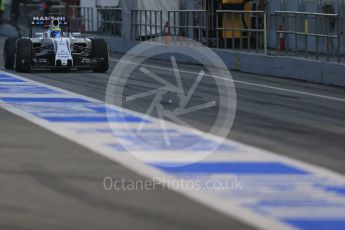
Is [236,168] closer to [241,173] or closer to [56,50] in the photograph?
[241,173]

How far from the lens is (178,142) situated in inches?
459

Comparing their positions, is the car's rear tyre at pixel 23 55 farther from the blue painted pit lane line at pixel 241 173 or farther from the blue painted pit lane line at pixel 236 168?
the blue painted pit lane line at pixel 236 168

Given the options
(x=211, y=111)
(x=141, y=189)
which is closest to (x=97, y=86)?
(x=211, y=111)

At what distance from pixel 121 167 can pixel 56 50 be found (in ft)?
44.2

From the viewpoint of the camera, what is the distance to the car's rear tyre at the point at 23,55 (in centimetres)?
2303

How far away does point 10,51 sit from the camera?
957 inches

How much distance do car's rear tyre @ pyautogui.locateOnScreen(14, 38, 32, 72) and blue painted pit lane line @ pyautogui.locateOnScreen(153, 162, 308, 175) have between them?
44.4 feet

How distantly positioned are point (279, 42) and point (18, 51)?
5.77 meters

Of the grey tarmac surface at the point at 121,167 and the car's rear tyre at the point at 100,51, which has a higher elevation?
the car's rear tyre at the point at 100,51

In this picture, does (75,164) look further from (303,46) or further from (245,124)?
(303,46)

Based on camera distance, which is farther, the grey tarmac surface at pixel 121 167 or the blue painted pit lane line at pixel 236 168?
the blue painted pit lane line at pixel 236 168

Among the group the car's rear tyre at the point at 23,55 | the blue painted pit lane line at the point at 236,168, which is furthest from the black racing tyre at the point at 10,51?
the blue painted pit lane line at the point at 236,168

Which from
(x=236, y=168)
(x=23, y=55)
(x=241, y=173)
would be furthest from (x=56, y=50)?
(x=241, y=173)

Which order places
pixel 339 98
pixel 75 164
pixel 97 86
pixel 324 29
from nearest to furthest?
pixel 75 164, pixel 339 98, pixel 97 86, pixel 324 29
